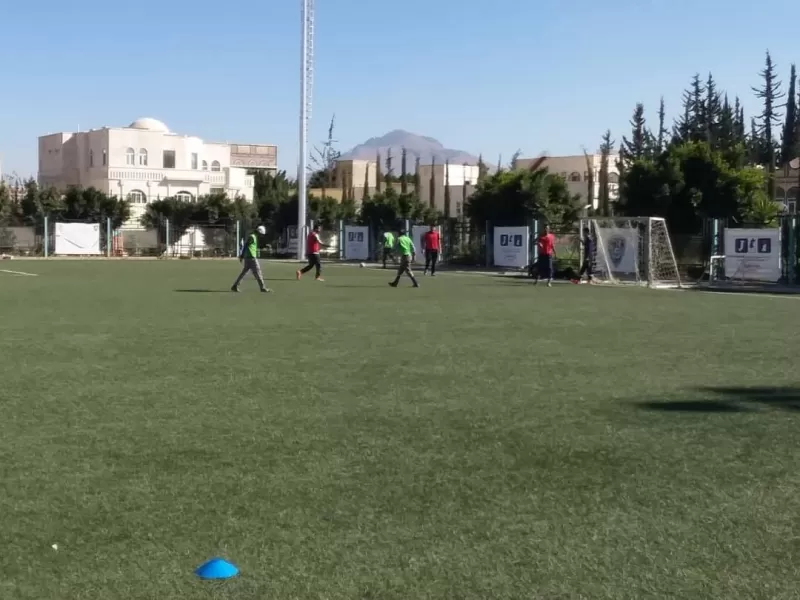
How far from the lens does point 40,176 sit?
87938mm

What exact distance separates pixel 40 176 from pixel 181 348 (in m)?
81.2

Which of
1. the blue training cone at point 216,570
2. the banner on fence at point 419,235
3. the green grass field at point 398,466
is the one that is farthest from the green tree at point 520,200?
the blue training cone at point 216,570

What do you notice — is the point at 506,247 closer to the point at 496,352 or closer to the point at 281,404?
the point at 496,352

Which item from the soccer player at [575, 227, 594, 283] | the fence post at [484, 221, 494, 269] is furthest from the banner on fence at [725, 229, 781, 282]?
the fence post at [484, 221, 494, 269]

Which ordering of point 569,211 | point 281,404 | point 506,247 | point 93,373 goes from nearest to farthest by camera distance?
point 281,404 → point 93,373 → point 506,247 → point 569,211

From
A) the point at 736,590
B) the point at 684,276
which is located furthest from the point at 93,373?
the point at 684,276

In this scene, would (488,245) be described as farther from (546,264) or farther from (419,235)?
(546,264)

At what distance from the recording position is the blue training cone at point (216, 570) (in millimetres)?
4645

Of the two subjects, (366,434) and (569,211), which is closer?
(366,434)

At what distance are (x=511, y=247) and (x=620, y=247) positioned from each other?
29.4 ft

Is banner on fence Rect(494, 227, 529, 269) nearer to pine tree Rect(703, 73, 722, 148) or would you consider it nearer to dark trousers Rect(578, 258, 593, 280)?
dark trousers Rect(578, 258, 593, 280)

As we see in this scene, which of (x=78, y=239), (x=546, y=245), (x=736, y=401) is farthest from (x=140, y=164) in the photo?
(x=736, y=401)

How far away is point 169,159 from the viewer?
8156 centimetres

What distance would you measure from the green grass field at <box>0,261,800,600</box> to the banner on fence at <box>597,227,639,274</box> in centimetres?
1926
